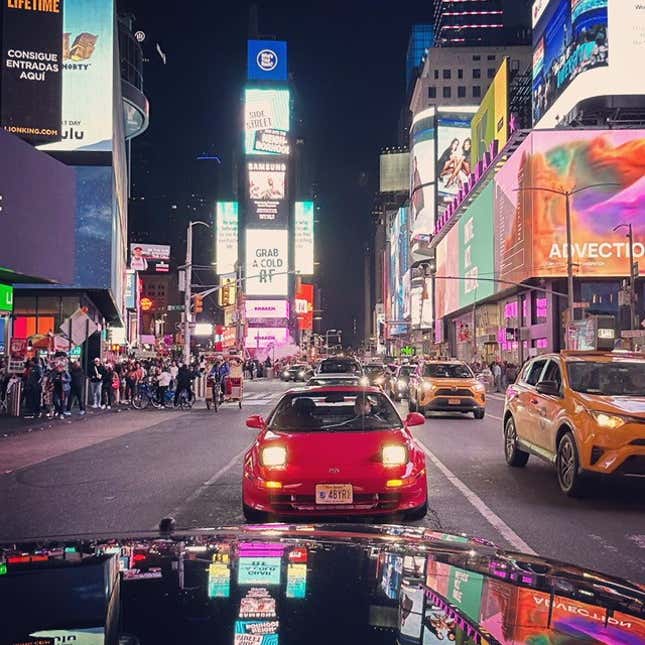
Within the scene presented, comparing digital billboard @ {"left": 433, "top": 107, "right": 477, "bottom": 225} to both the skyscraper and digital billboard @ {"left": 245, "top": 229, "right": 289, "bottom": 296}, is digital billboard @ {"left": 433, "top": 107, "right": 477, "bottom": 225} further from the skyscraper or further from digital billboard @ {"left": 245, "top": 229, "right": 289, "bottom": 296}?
the skyscraper

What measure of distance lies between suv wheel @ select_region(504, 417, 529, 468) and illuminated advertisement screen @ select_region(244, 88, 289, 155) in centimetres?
11589

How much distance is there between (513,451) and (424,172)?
4462 inches

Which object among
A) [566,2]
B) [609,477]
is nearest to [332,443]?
[609,477]

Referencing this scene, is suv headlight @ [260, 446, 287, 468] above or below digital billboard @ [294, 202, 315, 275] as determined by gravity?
below

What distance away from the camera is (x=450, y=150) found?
119188mm

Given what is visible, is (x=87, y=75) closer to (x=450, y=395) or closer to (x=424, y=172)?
(x=450, y=395)

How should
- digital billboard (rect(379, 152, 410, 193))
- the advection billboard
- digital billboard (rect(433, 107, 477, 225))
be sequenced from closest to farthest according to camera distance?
1. the advection billboard
2. digital billboard (rect(433, 107, 477, 225))
3. digital billboard (rect(379, 152, 410, 193))

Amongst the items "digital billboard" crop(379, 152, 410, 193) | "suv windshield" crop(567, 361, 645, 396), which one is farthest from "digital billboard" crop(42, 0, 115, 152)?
"digital billboard" crop(379, 152, 410, 193)

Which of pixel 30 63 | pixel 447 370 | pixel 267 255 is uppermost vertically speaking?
pixel 267 255

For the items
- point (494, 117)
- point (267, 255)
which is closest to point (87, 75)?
point (494, 117)

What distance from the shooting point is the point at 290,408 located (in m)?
8.34

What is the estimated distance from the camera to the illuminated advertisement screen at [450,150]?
117750 millimetres

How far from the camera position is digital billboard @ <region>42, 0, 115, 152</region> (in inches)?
1531

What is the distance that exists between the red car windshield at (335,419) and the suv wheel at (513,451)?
151 inches
